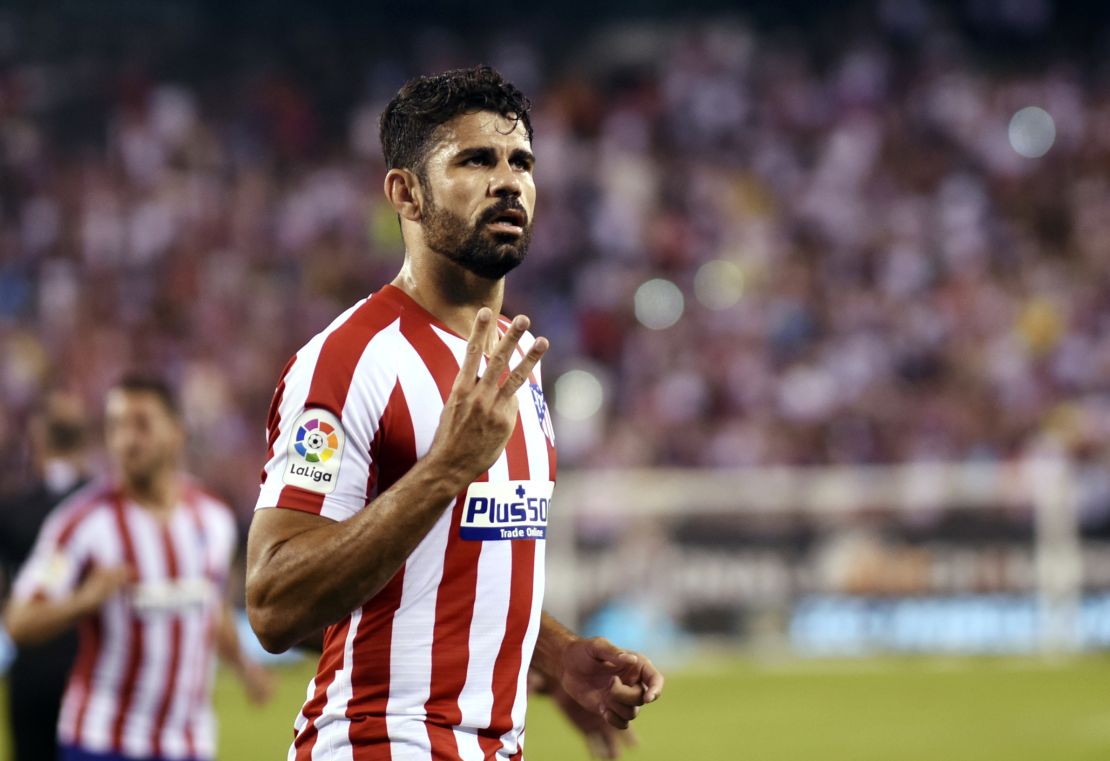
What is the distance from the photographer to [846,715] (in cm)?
1303

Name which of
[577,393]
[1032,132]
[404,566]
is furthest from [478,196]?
[1032,132]

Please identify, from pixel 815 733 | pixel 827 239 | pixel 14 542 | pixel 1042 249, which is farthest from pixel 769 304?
pixel 14 542

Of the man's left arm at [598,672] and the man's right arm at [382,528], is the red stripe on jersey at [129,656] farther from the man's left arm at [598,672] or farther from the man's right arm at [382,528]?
the man's right arm at [382,528]

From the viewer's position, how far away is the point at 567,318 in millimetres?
21688

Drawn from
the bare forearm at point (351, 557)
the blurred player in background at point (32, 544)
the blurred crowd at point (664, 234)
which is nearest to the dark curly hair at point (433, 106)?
the bare forearm at point (351, 557)

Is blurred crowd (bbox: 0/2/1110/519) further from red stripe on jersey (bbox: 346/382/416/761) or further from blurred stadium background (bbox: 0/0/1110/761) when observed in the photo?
red stripe on jersey (bbox: 346/382/416/761)

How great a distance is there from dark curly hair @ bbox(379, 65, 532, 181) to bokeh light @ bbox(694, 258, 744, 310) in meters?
17.4

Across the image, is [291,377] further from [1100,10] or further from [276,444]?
[1100,10]

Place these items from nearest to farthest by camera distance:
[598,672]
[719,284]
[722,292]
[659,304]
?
[598,672] < [722,292] < [719,284] < [659,304]

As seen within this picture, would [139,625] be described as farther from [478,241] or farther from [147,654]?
[478,241]

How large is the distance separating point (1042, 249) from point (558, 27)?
9665 mm

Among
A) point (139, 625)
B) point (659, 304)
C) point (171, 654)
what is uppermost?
point (659, 304)

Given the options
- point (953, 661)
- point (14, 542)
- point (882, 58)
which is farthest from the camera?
point (882, 58)

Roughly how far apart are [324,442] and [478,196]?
2.19 ft
